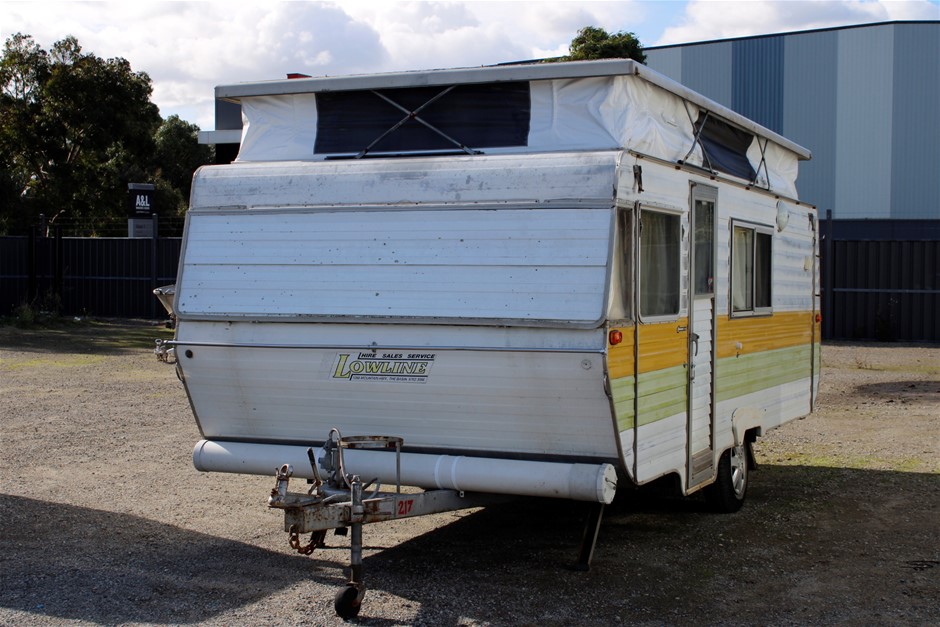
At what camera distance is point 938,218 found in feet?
110

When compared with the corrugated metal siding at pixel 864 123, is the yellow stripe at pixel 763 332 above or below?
below

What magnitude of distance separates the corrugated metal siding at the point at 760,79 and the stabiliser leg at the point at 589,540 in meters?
30.9

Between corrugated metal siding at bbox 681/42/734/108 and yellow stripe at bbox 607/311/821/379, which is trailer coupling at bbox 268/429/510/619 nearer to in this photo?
yellow stripe at bbox 607/311/821/379

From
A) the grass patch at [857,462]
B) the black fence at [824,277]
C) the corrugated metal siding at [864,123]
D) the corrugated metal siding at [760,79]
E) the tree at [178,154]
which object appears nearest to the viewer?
the grass patch at [857,462]

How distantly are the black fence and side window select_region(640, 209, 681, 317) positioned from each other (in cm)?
1682

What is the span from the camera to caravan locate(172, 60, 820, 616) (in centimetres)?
583

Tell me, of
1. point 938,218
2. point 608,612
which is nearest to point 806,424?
point 608,612

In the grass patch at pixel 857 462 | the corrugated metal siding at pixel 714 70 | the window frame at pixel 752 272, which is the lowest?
the grass patch at pixel 857 462

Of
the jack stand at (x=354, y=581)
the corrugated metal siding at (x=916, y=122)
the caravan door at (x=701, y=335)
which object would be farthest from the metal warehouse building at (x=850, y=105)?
the jack stand at (x=354, y=581)

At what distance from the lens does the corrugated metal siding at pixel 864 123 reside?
3428 centimetres

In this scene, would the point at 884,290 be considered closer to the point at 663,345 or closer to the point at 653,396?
the point at 663,345

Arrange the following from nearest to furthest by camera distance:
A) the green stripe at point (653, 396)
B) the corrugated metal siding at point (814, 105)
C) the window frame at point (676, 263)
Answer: the green stripe at point (653, 396) → the window frame at point (676, 263) → the corrugated metal siding at point (814, 105)

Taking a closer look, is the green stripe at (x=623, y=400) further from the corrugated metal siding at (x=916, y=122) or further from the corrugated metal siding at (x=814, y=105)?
the corrugated metal siding at (x=916, y=122)

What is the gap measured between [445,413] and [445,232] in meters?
0.99
